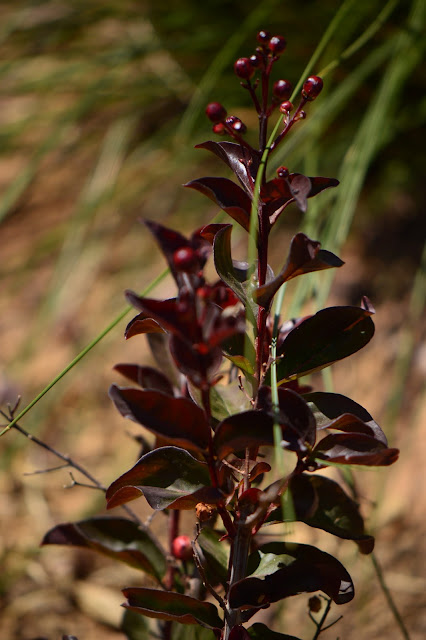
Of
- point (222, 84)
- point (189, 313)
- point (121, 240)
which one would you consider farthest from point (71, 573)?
point (222, 84)

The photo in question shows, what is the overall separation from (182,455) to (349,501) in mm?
109

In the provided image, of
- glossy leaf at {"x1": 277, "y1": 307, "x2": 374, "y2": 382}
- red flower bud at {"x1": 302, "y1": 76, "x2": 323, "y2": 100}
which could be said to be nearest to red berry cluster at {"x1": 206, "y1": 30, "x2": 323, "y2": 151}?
red flower bud at {"x1": 302, "y1": 76, "x2": 323, "y2": 100}

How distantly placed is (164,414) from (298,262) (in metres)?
0.12

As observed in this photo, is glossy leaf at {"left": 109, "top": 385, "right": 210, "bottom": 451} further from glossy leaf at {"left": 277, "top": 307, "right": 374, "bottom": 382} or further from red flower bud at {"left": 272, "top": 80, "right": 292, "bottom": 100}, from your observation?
red flower bud at {"left": 272, "top": 80, "right": 292, "bottom": 100}

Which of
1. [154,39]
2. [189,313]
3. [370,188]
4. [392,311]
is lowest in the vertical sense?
[392,311]

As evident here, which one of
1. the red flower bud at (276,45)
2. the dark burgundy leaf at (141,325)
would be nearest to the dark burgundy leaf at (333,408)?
the dark burgundy leaf at (141,325)

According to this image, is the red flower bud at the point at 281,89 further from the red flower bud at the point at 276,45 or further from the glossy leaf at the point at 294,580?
the glossy leaf at the point at 294,580

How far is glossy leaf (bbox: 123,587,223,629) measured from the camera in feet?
1.30

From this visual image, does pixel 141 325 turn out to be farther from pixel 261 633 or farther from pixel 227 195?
pixel 261 633

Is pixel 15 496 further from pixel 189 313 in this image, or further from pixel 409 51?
pixel 409 51

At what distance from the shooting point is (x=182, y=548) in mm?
495

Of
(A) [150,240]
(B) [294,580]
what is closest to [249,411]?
(B) [294,580]

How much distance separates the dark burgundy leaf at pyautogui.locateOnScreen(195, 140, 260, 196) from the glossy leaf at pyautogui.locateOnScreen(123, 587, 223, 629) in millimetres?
265

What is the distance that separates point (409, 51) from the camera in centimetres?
99
